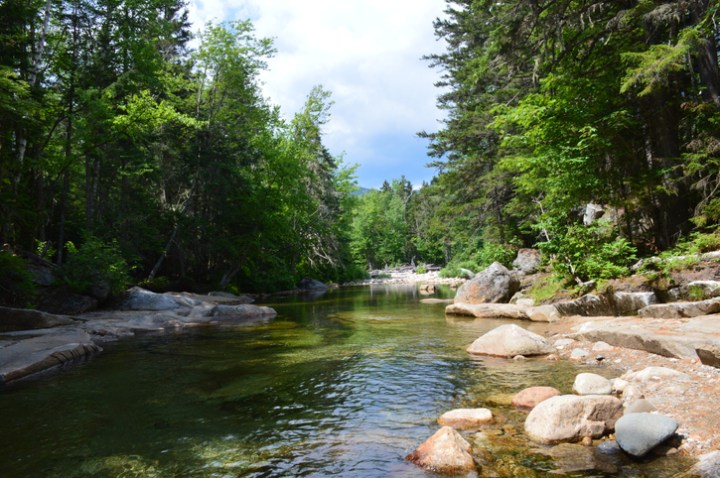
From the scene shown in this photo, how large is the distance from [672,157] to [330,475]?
13.2m

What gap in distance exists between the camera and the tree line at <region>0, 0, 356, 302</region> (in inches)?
621

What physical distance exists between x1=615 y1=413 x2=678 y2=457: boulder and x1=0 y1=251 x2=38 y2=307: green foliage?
1337cm

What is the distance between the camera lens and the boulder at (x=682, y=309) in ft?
28.9

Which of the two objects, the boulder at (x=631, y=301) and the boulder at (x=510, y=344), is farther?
the boulder at (x=631, y=301)

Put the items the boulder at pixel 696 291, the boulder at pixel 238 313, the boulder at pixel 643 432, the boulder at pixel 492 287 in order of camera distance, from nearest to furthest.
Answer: the boulder at pixel 643 432, the boulder at pixel 696 291, the boulder at pixel 238 313, the boulder at pixel 492 287

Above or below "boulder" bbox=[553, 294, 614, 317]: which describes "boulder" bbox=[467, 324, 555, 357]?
below

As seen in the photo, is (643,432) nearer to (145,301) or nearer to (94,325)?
(94,325)

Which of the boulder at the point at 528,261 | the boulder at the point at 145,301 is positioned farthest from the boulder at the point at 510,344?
the boulder at the point at 145,301

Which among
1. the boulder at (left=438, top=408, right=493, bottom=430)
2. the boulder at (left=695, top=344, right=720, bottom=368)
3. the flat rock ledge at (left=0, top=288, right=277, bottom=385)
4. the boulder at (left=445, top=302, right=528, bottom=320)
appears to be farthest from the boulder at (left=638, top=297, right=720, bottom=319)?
the flat rock ledge at (left=0, top=288, right=277, bottom=385)

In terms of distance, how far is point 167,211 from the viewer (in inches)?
966

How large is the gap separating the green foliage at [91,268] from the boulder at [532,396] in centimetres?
1528

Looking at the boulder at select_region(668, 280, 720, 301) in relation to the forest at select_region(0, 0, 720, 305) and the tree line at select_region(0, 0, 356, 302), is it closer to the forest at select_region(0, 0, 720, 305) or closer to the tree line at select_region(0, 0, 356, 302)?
the forest at select_region(0, 0, 720, 305)

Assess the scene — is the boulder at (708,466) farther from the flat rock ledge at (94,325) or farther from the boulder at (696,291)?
the flat rock ledge at (94,325)

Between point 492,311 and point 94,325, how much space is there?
12.6m
